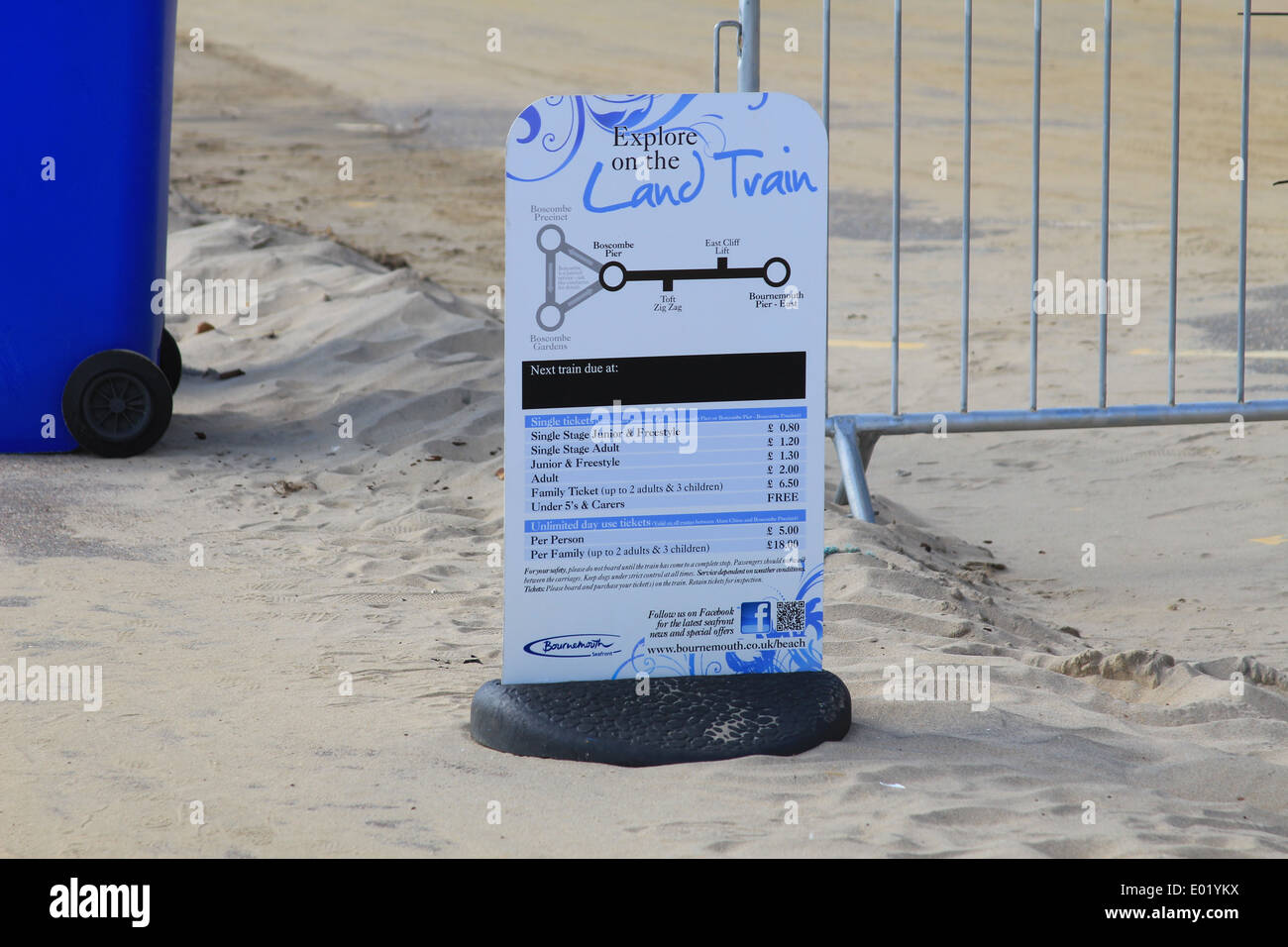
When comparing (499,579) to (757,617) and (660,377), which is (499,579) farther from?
(660,377)

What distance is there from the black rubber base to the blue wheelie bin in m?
3.16

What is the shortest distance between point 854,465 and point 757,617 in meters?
2.21

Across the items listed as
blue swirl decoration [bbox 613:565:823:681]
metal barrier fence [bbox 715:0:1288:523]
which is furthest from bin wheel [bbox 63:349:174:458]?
blue swirl decoration [bbox 613:565:823:681]

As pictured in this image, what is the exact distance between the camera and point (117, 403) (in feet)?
20.4

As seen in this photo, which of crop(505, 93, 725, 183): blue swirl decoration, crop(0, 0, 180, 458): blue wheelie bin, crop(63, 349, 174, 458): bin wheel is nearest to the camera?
crop(505, 93, 725, 183): blue swirl decoration

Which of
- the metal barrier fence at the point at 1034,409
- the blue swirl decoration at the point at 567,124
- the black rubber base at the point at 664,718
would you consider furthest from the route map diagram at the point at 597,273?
the metal barrier fence at the point at 1034,409

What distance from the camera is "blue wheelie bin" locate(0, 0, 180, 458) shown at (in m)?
5.91

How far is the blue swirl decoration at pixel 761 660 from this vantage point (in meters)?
3.64

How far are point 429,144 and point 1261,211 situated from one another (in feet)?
25.9

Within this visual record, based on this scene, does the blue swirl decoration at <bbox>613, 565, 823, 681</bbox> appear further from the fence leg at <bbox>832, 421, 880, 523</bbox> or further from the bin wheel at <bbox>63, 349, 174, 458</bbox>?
the bin wheel at <bbox>63, 349, 174, 458</bbox>

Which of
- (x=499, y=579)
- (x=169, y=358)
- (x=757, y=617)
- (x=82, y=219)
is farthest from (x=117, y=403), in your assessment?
(x=757, y=617)

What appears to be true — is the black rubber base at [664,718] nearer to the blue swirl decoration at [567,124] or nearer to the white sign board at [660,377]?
the white sign board at [660,377]

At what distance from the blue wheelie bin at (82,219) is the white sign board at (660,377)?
3115 millimetres

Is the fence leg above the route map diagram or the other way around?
the other way around
